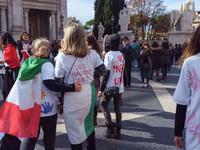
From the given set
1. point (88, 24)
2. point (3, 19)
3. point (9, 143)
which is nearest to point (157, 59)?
point (9, 143)

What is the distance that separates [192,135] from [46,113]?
1.59 metres

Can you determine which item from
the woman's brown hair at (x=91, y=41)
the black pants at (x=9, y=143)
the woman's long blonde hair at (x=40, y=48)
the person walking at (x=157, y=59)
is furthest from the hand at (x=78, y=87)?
the person walking at (x=157, y=59)

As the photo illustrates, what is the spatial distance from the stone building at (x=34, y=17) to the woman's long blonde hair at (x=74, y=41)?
2648 cm

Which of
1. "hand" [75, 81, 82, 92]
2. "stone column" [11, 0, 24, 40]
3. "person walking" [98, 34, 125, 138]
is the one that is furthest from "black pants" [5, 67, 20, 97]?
"stone column" [11, 0, 24, 40]

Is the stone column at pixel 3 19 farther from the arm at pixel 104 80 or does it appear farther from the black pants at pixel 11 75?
the arm at pixel 104 80

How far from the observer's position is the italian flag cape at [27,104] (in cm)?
255

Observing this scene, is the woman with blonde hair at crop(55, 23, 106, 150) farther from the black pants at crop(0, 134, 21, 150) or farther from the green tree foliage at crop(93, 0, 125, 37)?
the green tree foliage at crop(93, 0, 125, 37)

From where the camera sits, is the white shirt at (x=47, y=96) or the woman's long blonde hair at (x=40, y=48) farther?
the woman's long blonde hair at (x=40, y=48)

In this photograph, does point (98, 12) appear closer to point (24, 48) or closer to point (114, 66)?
point (24, 48)

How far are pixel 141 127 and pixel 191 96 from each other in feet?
9.27

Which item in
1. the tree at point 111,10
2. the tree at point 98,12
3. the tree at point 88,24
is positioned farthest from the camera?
the tree at point 88,24

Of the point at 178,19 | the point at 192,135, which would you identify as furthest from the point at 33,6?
the point at 192,135

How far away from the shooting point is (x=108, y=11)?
139 feet

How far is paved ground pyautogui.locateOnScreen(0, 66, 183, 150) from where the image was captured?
12.2 ft
